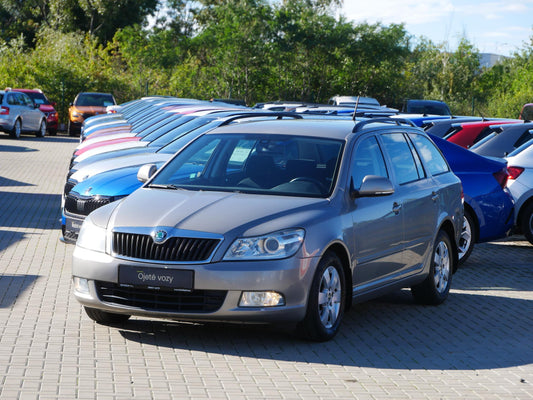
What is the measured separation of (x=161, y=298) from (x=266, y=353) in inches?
32.2

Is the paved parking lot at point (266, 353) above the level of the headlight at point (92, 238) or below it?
below

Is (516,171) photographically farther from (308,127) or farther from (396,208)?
(308,127)

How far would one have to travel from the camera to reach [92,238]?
6.80 m

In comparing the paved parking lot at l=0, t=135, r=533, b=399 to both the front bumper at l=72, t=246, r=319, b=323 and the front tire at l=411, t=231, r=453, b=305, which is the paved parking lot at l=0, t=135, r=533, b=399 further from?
the front bumper at l=72, t=246, r=319, b=323

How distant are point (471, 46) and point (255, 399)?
190 feet

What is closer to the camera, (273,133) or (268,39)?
(273,133)

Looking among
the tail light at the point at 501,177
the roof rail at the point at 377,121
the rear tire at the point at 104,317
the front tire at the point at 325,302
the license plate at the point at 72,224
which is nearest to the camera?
the front tire at the point at 325,302

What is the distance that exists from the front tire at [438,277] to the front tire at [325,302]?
1744 mm

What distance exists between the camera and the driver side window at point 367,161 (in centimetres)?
754

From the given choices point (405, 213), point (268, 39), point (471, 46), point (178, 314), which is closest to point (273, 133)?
point (405, 213)

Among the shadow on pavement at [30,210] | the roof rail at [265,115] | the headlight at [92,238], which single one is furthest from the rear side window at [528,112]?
the headlight at [92,238]

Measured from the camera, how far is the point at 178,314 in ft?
21.4

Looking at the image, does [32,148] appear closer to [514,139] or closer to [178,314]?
[514,139]

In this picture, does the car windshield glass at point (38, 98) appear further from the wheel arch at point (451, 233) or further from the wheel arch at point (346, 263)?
the wheel arch at point (346, 263)
